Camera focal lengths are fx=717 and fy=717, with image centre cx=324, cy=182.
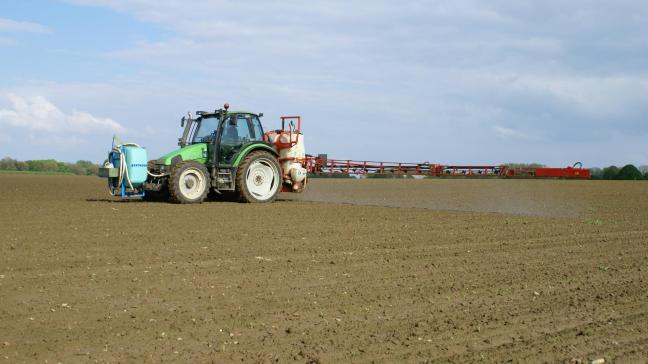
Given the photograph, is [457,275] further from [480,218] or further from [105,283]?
[480,218]

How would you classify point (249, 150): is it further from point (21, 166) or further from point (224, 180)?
point (21, 166)

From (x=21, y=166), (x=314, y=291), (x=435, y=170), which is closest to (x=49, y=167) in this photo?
(x=21, y=166)

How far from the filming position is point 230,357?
496 centimetres

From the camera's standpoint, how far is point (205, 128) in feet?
56.5

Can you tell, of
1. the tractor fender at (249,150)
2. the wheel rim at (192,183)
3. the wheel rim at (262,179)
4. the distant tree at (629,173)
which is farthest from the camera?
the distant tree at (629,173)

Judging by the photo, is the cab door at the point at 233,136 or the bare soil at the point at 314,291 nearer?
the bare soil at the point at 314,291

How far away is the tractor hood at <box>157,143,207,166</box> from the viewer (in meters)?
16.5

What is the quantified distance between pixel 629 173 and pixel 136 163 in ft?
114

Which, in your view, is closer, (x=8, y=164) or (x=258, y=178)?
(x=258, y=178)

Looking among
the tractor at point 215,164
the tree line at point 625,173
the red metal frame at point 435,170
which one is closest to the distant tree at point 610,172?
the tree line at point 625,173

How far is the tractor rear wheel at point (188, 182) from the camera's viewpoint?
631 inches

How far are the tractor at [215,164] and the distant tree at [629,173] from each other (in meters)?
30.0

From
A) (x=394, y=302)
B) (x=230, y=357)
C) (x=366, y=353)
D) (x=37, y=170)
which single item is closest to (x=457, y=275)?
(x=394, y=302)

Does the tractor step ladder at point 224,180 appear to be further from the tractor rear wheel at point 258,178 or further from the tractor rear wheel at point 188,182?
the tractor rear wheel at point 188,182
